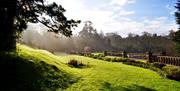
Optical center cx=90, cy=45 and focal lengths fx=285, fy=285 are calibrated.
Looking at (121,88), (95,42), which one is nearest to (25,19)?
(121,88)

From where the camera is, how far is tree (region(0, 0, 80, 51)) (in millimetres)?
23727

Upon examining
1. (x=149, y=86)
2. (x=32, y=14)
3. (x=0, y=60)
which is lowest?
(x=149, y=86)

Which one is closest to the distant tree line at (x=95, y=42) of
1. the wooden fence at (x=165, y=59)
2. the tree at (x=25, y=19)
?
the wooden fence at (x=165, y=59)

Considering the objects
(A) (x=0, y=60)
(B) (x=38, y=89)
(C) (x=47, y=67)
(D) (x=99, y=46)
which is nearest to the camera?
(B) (x=38, y=89)

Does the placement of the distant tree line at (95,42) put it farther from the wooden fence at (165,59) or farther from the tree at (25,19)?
the tree at (25,19)

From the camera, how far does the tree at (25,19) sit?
23.7 meters

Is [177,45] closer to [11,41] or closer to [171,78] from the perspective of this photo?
[171,78]

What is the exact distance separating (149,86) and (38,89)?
8.01 meters

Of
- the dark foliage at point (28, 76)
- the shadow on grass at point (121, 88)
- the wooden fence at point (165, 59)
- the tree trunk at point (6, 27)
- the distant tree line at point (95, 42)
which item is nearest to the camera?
the dark foliage at point (28, 76)

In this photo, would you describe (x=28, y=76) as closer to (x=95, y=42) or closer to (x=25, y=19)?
(x=25, y=19)

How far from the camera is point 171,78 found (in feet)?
80.6

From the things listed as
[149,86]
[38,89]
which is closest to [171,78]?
[149,86]

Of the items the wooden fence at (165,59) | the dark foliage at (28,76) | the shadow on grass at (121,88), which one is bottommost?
the shadow on grass at (121,88)

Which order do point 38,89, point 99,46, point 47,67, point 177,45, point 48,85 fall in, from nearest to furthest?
1. point 38,89
2. point 48,85
3. point 47,67
4. point 177,45
5. point 99,46
